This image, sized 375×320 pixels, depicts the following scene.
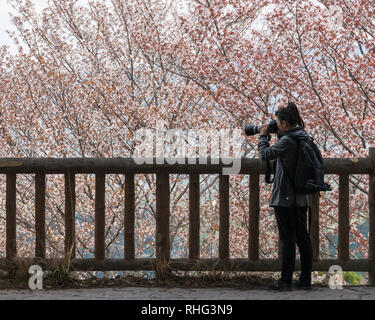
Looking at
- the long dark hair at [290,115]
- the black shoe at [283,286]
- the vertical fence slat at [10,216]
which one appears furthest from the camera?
the vertical fence slat at [10,216]

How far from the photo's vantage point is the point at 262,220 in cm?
1148

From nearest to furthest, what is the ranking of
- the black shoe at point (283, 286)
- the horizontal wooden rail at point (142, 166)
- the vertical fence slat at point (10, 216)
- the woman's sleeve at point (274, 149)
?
the woman's sleeve at point (274, 149)
the black shoe at point (283, 286)
the horizontal wooden rail at point (142, 166)
the vertical fence slat at point (10, 216)

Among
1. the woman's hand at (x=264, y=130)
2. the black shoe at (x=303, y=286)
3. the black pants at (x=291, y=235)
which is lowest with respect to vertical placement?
the black shoe at (x=303, y=286)

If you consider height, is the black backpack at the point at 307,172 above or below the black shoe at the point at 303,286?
above

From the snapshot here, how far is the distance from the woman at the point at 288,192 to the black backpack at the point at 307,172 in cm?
4

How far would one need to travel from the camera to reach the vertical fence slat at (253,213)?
5.53 meters

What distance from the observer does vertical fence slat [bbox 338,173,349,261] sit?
218 inches

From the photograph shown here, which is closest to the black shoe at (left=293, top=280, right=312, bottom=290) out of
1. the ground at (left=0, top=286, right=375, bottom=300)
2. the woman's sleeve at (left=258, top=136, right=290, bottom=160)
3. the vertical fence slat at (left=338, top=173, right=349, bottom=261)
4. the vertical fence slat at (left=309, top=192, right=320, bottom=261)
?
the ground at (left=0, top=286, right=375, bottom=300)

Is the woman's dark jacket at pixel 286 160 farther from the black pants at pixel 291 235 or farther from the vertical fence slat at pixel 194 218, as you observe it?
the vertical fence slat at pixel 194 218

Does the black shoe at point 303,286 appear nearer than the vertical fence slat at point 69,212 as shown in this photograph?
Yes

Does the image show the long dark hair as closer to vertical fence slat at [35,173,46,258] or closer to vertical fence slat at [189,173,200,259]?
vertical fence slat at [189,173,200,259]

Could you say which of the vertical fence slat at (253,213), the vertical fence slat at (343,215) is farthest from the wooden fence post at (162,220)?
the vertical fence slat at (343,215)
